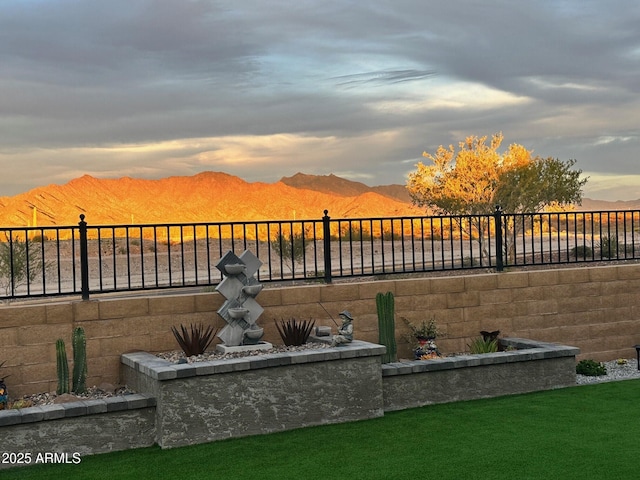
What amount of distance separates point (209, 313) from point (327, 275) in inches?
70.1

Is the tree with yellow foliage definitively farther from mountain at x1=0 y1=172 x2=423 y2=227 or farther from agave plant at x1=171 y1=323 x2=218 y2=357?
mountain at x1=0 y1=172 x2=423 y2=227

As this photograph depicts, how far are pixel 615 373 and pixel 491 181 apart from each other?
Answer: 15324 millimetres

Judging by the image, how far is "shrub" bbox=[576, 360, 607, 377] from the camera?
1062 cm

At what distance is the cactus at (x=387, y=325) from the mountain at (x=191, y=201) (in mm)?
71442

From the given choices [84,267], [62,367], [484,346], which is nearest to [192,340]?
[62,367]

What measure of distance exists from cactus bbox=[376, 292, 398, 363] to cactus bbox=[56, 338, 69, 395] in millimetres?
3807

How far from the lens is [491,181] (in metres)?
25.6

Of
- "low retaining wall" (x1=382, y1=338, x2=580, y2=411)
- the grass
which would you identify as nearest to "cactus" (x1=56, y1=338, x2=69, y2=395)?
the grass

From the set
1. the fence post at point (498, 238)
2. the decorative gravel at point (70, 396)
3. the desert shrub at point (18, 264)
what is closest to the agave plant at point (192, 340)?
the decorative gravel at point (70, 396)

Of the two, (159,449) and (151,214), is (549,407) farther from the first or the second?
(151,214)

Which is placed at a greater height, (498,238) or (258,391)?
(498,238)

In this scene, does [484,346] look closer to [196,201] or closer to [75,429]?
[75,429]

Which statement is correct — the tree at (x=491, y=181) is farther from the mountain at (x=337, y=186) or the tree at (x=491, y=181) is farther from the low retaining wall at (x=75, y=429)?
the mountain at (x=337, y=186)

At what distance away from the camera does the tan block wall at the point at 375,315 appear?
845 cm
